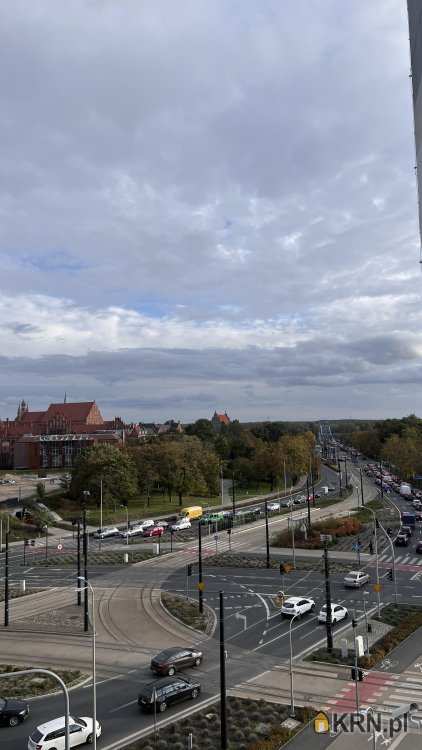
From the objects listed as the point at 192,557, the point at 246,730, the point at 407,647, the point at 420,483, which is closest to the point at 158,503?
the point at 192,557

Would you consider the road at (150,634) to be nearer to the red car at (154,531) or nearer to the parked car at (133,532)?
the red car at (154,531)

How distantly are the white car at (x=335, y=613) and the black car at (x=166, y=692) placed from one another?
12.4 m

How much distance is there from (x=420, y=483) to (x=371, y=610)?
85.6 meters

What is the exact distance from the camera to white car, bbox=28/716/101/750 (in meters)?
19.7

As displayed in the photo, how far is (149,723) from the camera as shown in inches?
877

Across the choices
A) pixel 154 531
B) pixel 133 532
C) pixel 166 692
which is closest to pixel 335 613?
pixel 166 692

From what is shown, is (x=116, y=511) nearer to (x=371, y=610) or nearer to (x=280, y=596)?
(x=371, y=610)

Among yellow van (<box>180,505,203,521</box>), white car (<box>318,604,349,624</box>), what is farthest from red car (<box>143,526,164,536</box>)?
white car (<box>318,604,349,624</box>)

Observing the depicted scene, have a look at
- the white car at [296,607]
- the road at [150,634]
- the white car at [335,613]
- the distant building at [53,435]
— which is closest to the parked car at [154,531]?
the road at [150,634]

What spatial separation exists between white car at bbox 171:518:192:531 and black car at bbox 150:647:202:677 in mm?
46625

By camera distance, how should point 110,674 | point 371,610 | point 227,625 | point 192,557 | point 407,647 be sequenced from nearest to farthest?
point 110,674 → point 407,647 → point 227,625 → point 371,610 → point 192,557

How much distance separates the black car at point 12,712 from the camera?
73.4 feet

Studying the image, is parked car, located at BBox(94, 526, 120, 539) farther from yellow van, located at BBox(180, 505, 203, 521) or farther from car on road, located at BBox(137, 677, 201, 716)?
car on road, located at BBox(137, 677, 201, 716)

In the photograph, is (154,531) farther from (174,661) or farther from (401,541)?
(174,661)
